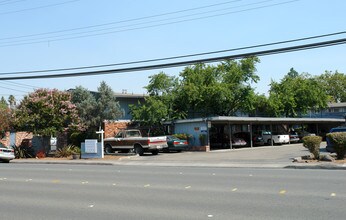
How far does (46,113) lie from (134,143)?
761cm

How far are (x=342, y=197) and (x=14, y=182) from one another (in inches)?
442

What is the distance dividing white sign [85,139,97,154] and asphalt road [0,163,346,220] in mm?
14609

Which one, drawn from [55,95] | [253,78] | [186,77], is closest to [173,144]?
[55,95]

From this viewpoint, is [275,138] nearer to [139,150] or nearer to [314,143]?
[139,150]

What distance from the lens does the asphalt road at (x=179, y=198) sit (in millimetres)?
8273

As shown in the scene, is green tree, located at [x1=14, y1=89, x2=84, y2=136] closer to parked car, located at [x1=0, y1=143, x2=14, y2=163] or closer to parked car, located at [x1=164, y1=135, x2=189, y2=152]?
parked car, located at [x1=0, y1=143, x2=14, y2=163]

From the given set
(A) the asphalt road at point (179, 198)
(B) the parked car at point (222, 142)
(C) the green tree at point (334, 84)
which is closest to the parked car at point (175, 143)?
(B) the parked car at point (222, 142)

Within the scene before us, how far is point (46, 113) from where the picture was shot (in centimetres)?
3198

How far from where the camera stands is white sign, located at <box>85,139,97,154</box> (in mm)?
29438

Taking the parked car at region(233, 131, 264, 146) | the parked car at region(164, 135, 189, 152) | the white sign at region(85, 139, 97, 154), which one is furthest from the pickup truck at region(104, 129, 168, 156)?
the parked car at region(233, 131, 264, 146)

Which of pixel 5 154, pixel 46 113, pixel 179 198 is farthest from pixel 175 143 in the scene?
pixel 179 198

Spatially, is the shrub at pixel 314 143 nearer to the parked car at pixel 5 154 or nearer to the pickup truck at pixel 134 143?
the pickup truck at pixel 134 143

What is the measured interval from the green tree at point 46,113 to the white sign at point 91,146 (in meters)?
3.81

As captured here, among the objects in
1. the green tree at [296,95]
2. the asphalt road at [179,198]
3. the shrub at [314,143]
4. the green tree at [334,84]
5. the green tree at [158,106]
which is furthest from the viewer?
the green tree at [334,84]
